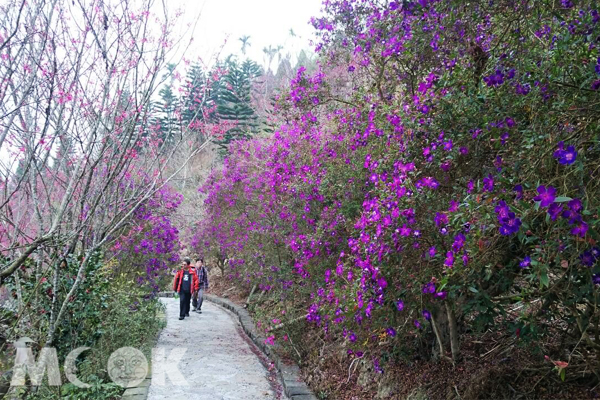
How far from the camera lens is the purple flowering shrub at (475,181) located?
220 cm

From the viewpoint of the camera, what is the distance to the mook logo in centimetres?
441

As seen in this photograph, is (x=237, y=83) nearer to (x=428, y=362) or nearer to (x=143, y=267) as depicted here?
(x=143, y=267)

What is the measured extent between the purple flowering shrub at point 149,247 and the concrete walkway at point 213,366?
1164 mm

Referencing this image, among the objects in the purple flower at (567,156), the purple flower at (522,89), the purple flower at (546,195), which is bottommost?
the purple flower at (546,195)

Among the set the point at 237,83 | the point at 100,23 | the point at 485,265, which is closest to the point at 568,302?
the point at 485,265

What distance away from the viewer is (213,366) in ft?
22.1

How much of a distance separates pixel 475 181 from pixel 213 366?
504 cm

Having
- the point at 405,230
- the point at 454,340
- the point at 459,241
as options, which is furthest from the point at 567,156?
the point at 454,340

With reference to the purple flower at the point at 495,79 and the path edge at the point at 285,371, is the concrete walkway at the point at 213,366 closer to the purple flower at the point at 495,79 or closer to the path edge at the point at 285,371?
the path edge at the point at 285,371

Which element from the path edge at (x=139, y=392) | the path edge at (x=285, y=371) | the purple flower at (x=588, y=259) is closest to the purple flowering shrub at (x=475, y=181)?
the purple flower at (x=588, y=259)

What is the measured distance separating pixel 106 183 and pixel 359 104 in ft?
10.4

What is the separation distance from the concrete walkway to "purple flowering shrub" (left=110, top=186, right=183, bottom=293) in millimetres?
1164

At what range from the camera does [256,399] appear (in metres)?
5.31

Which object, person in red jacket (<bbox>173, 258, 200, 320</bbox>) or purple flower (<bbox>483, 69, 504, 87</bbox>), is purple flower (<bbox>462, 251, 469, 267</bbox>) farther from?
person in red jacket (<bbox>173, 258, 200, 320</bbox>)
